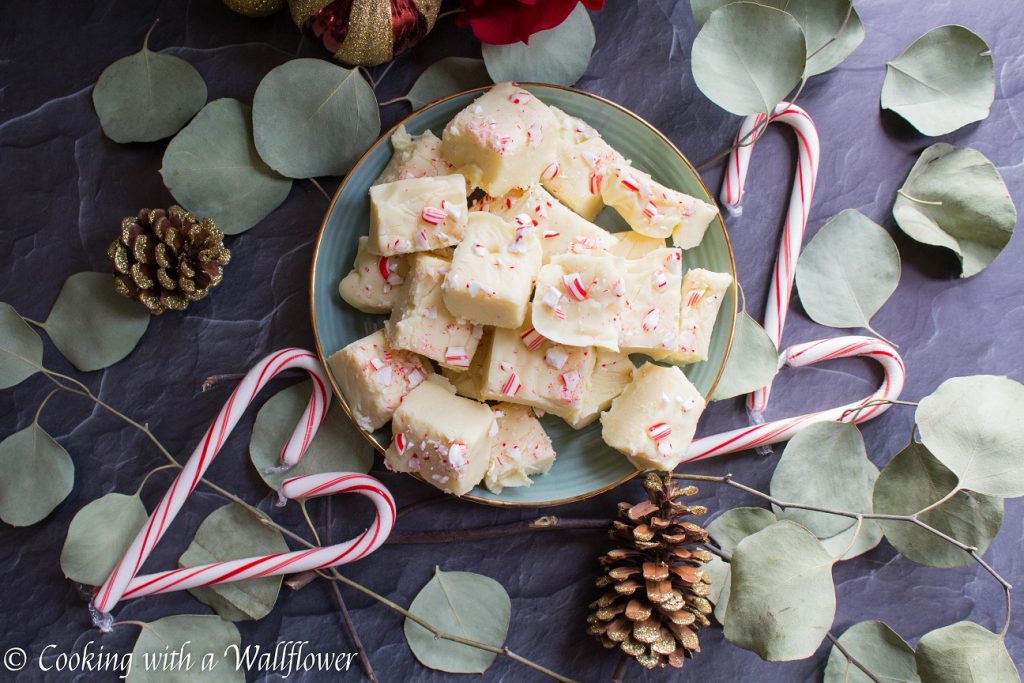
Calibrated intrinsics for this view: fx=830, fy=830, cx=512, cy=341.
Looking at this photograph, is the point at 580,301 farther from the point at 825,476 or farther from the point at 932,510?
the point at 932,510

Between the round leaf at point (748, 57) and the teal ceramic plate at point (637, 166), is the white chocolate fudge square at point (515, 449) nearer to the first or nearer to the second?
the teal ceramic plate at point (637, 166)

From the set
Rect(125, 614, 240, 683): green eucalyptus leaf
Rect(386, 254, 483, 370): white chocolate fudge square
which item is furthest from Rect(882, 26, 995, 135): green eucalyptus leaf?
Rect(125, 614, 240, 683): green eucalyptus leaf

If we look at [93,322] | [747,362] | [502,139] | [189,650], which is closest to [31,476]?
[93,322]

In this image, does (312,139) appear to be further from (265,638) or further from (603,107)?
(265,638)

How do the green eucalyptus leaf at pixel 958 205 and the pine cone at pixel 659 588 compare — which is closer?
the pine cone at pixel 659 588

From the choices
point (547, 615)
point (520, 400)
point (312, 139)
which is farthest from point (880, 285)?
point (312, 139)

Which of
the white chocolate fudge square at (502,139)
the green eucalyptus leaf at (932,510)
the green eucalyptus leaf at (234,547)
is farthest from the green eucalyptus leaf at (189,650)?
the green eucalyptus leaf at (932,510)
